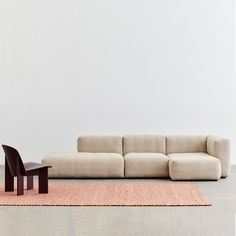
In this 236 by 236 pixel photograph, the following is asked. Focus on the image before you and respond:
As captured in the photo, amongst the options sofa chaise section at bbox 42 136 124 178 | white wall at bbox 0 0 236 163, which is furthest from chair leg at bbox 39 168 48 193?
white wall at bbox 0 0 236 163

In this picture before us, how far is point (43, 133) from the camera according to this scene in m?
9.65

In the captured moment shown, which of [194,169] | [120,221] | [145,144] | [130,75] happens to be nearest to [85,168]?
[145,144]

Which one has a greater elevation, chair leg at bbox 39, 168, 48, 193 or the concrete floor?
chair leg at bbox 39, 168, 48, 193

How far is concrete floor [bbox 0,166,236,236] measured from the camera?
4512 millimetres

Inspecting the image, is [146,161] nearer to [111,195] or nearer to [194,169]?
[194,169]

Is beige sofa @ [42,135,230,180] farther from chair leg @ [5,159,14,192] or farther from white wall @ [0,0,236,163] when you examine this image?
chair leg @ [5,159,14,192]

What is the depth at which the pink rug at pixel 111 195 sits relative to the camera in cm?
582

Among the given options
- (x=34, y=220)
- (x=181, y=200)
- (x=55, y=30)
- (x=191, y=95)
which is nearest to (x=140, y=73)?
(x=191, y=95)

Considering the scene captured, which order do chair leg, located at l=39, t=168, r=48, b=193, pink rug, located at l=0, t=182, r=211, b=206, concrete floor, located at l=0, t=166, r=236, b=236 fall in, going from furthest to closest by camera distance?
chair leg, located at l=39, t=168, r=48, b=193 → pink rug, located at l=0, t=182, r=211, b=206 → concrete floor, located at l=0, t=166, r=236, b=236

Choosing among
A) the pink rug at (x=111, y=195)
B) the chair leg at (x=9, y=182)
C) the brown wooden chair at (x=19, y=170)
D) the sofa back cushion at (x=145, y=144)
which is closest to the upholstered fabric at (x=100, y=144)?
the sofa back cushion at (x=145, y=144)

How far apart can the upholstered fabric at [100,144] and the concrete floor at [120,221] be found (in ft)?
10.1

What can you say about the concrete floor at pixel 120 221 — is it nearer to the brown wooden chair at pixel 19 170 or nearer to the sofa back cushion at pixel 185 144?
the brown wooden chair at pixel 19 170

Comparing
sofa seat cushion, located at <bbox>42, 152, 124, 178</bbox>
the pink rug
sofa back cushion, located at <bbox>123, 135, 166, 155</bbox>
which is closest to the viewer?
the pink rug

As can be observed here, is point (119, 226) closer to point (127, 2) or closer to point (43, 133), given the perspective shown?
point (43, 133)
